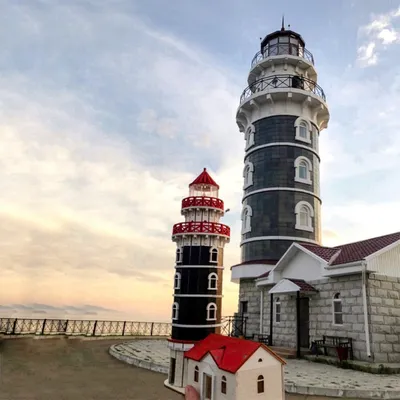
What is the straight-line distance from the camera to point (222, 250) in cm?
1614

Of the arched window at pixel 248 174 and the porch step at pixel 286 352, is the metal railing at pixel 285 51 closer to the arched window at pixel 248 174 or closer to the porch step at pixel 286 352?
the arched window at pixel 248 174

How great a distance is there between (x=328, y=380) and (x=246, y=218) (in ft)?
46.8

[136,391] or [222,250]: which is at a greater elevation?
[222,250]

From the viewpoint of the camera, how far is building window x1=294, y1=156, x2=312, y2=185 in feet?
77.1

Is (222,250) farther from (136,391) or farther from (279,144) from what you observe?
(279,144)

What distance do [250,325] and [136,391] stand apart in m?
12.5

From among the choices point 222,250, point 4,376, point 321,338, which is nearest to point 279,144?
point 222,250

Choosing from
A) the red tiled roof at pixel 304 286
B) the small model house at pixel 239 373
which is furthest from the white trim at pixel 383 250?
the small model house at pixel 239 373

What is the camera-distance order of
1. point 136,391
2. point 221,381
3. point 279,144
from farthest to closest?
1. point 279,144
2. point 136,391
3. point 221,381

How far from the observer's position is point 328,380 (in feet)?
34.4

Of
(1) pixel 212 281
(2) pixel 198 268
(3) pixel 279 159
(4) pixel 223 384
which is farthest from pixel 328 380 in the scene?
(3) pixel 279 159

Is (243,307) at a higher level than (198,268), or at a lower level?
lower

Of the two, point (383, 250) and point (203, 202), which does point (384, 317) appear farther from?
point (203, 202)

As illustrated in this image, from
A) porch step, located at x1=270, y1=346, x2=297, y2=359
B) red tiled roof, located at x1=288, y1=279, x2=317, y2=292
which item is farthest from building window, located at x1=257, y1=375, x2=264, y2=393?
porch step, located at x1=270, y1=346, x2=297, y2=359
